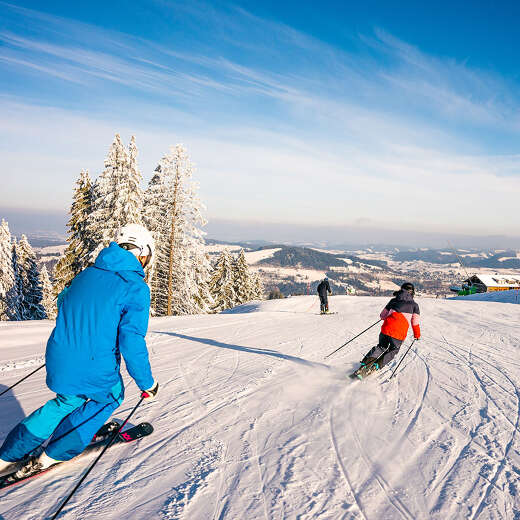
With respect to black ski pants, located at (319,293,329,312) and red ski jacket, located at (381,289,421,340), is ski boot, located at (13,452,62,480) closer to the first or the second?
red ski jacket, located at (381,289,421,340)

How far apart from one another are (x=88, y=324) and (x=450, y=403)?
5351 mm

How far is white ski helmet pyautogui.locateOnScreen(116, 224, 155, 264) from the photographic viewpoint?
9.84 feet

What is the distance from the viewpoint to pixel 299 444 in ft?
12.0

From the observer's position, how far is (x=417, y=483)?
10.1 ft

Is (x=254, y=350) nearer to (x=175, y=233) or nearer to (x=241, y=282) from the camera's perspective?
(x=175, y=233)

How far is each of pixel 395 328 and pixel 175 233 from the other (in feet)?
63.3

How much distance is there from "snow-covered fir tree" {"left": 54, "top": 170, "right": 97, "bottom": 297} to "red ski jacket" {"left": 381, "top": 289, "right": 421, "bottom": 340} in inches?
939

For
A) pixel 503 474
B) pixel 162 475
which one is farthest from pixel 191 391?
pixel 503 474

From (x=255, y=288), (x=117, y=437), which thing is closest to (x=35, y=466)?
(x=117, y=437)

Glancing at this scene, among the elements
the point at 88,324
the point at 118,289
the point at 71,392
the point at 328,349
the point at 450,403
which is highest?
the point at 118,289

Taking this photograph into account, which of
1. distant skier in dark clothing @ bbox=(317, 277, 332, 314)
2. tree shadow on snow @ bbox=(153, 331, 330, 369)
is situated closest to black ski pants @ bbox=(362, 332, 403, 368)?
tree shadow on snow @ bbox=(153, 331, 330, 369)

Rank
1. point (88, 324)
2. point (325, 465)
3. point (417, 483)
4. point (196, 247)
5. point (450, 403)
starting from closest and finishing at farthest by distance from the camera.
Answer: point (88, 324)
point (417, 483)
point (325, 465)
point (450, 403)
point (196, 247)

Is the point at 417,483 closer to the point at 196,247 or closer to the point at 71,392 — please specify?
the point at 71,392

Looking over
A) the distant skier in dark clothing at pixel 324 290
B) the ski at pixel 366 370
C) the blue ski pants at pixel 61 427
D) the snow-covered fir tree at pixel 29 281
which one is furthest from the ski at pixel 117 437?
Result: the snow-covered fir tree at pixel 29 281
